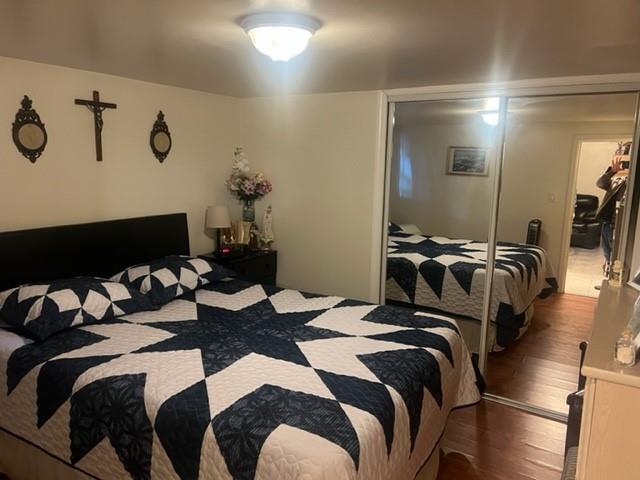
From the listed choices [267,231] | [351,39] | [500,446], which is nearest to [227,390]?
[351,39]

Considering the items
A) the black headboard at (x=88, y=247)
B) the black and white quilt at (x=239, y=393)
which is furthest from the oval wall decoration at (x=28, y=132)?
the black and white quilt at (x=239, y=393)

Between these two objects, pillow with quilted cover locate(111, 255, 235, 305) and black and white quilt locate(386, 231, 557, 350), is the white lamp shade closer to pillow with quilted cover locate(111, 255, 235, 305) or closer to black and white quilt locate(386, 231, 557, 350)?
pillow with quilted cover locate(111, 255, 235, 305)

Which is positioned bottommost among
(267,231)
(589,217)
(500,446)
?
(500,446)

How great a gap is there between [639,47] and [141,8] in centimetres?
208

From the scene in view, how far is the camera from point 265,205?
4.14 metres

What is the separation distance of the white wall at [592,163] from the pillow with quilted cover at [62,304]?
2909mm

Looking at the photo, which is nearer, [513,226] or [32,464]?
[32,464]

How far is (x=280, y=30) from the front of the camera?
177 cm

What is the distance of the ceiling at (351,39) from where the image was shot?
1.60 meters

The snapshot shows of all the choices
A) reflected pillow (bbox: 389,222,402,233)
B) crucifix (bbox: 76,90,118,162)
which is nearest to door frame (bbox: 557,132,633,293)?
reflected pillow (bbox: 389,222,402,233)

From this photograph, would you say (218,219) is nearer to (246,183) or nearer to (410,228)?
(246,183)

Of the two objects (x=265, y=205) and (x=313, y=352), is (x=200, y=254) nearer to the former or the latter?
(x=265, y=205)

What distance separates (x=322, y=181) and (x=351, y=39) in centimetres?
185

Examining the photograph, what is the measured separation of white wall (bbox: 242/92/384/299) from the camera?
3.61 m
